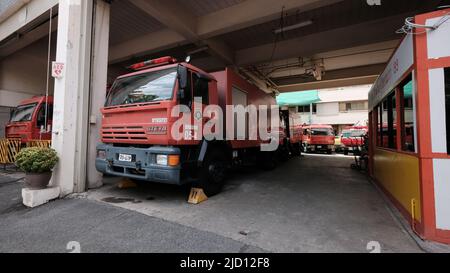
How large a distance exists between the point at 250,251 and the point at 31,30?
10.0 meters

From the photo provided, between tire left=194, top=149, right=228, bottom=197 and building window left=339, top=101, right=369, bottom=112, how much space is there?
2733 centimetres

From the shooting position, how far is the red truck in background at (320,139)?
57.1 ft

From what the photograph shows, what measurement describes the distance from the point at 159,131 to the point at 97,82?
2.55 m

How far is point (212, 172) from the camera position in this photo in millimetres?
4586

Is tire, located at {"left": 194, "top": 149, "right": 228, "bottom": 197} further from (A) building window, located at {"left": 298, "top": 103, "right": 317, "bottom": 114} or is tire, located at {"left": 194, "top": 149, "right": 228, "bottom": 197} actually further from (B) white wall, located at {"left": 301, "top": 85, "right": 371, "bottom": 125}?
(A) building window, located at {"left": 298, "top": 103, "right": 317, "bottom": 114}

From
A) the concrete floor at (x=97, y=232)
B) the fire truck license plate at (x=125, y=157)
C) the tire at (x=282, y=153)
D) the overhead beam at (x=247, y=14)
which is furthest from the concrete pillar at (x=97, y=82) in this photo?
the tire at (x=282, y=153)

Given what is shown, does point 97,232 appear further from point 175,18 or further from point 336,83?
point 336,83

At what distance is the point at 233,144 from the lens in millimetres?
5316

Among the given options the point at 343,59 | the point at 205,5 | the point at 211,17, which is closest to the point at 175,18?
the point at 205,5

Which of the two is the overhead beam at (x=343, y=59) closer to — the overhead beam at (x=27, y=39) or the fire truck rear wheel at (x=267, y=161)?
the fire truck rear wheel at (x=267, y=161)

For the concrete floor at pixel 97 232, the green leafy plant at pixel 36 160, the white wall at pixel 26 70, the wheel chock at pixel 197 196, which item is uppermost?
the white wall at pixel 26 70

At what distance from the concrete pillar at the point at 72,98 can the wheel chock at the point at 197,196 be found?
2.41 metres

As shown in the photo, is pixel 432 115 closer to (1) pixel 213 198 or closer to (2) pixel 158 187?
(1) pixel 213 198

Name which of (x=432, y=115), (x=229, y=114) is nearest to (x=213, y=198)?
(x=229, y=114)
